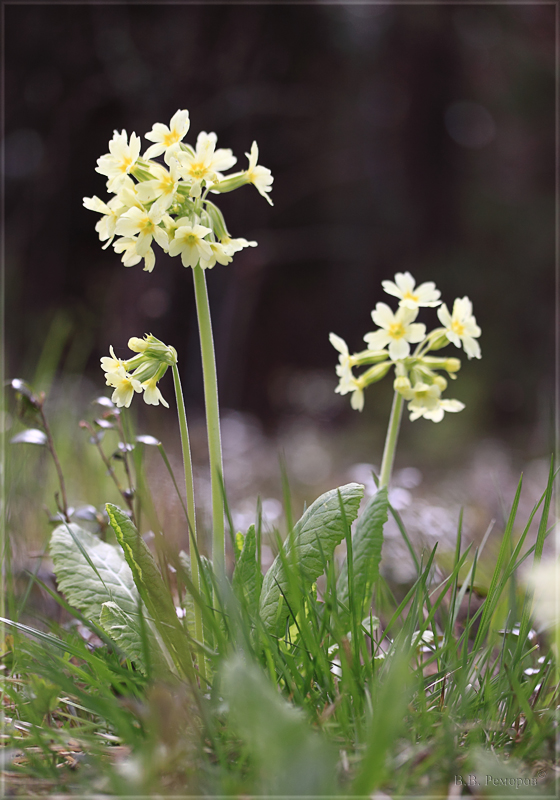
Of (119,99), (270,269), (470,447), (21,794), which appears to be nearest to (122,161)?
(21,794)

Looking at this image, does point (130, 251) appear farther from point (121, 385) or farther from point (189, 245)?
point (121, 385)

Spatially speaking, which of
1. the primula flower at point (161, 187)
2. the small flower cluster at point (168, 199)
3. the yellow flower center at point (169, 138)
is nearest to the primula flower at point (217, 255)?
the small flower cluster at point (168, 199)

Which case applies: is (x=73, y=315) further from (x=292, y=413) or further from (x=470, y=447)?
(x=470, y=447)

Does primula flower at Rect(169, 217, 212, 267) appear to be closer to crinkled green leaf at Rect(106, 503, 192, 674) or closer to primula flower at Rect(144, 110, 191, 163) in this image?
primula flower at Rect(144, 110, 191, 163)

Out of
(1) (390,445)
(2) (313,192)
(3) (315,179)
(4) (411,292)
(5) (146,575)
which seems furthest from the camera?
(2) (313,192)

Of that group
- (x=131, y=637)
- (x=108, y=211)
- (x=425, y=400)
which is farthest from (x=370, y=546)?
(x=108, y=211)

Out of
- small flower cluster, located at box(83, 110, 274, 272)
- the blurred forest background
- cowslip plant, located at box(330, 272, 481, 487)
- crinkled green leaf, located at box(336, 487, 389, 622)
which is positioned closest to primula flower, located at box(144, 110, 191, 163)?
small flower cluster, located at box(83, 110, 274, 272)
